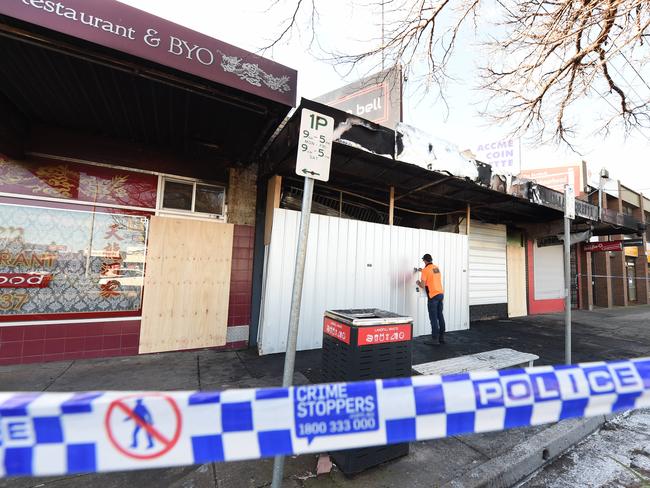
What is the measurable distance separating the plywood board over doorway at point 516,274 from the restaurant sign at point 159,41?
9866 mm

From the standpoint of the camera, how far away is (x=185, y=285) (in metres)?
5.38

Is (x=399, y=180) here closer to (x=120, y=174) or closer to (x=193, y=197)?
(x=193, y=197)

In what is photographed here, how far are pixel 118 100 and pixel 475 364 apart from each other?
586cm

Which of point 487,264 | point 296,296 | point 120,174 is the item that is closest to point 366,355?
point 296,296

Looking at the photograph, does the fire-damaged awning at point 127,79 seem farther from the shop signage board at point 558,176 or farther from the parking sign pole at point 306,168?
the shop signage board at point 558,176

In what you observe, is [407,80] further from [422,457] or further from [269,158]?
[422,457]

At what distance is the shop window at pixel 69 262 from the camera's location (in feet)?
14.5

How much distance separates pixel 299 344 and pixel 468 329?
4.94 m

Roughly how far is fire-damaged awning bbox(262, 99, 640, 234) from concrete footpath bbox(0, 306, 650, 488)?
3324 mm

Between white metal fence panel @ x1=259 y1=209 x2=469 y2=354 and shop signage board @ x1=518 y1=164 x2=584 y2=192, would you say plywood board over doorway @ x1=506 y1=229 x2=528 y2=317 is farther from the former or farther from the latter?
shop signage board @ x1=518 y1=164 x2=584 y2=192

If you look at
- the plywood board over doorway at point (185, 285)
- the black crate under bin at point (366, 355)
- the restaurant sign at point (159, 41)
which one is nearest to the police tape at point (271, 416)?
the black crate under bin at point (366, 355)

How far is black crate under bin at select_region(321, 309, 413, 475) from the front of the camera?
2441mm

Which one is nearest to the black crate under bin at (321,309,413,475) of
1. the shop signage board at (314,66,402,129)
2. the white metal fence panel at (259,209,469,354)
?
the white metal fence panel at (259,209,469,354)

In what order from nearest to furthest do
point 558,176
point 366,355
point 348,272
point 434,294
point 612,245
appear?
1. point 366,355
2. point 348,272
3. point 434,294
4. point 612,245
5. point 558,176
